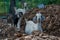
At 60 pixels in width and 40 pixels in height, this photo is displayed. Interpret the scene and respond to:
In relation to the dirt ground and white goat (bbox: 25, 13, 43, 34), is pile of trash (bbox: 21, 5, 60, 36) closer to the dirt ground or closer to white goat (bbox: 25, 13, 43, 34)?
the dirt ground

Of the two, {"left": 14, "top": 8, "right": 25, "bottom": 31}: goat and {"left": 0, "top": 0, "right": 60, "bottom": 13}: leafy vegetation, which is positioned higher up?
{"left": 0, "top": 0, "right": 60, "bottom": 13}: leafy vegetation

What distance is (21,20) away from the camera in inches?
299

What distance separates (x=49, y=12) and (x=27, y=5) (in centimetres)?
122

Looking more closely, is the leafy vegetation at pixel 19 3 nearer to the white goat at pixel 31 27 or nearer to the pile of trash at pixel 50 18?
the pile of trash at pixel 50 18

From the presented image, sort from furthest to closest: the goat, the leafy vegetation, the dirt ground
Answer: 1. the leafy vegetation
2. the goat
3. the dirt ground

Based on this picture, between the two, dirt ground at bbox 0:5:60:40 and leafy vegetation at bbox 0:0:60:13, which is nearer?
dirt ground at bbox 0:5:60:40

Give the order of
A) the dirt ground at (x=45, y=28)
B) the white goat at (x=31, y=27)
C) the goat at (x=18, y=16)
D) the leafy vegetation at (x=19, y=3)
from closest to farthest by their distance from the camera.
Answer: the dirt ground at (x=45, y=28) < the white goat at (x=31, y=27) < the goat at (x=18, y=16) < the leafy vegetation at (x=19, y=3)

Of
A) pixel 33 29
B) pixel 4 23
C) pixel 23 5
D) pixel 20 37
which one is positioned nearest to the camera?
pixel 20 37

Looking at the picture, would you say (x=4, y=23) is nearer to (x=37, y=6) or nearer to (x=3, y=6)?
(x=3, y=6)

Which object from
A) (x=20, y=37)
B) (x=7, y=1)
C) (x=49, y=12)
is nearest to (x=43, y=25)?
(x=49, y=12)

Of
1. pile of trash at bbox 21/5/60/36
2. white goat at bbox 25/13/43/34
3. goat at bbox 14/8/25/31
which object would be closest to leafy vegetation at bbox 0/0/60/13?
pile of trash at bbox 21/5/60/36

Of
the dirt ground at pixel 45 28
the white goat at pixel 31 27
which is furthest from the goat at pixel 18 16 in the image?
the white goat at pixel 31 27

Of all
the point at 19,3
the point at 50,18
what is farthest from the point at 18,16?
the point at 50,18

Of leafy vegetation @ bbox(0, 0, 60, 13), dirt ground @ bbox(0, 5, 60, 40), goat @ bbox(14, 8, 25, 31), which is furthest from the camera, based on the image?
leafy vegetation @ bbox(0, 0, 60, 13)
